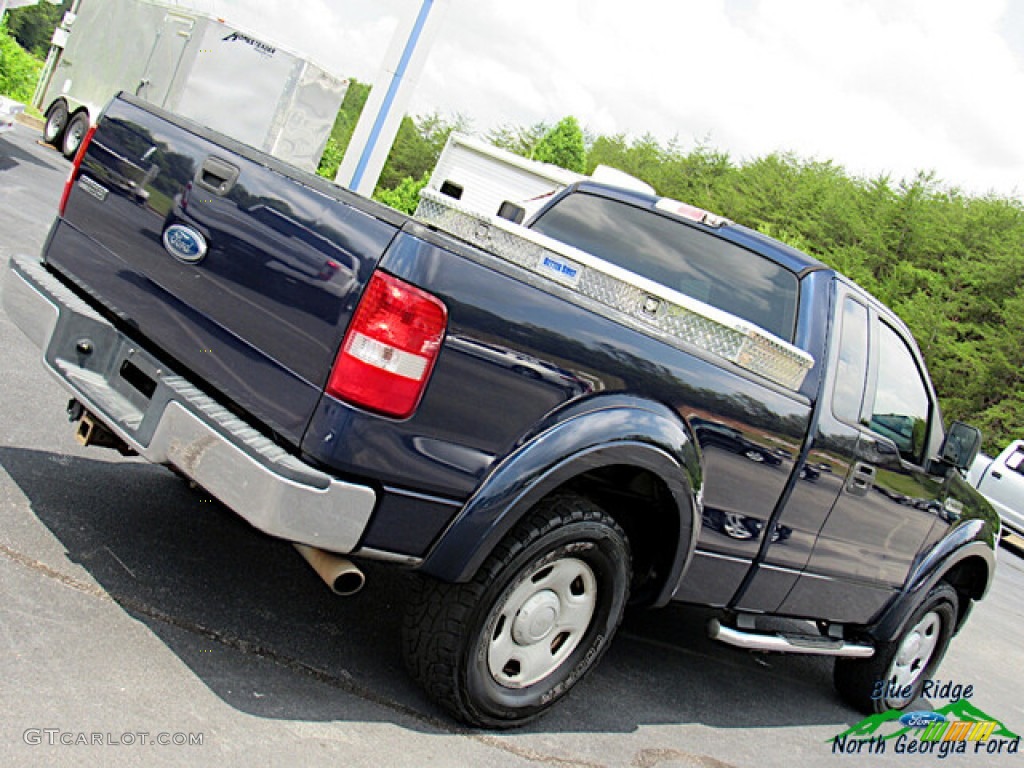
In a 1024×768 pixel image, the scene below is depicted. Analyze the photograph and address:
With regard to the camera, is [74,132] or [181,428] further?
[74,132]

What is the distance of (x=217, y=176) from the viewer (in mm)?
3414

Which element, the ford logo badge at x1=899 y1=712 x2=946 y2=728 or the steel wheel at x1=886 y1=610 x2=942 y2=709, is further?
the ford logo badge at x1=899 y1=712 x2=946 y2=728

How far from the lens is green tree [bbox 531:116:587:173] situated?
3247cm

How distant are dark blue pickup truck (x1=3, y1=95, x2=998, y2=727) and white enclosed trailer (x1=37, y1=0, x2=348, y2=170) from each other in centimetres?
1257

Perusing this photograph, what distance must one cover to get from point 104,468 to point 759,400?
116 inches

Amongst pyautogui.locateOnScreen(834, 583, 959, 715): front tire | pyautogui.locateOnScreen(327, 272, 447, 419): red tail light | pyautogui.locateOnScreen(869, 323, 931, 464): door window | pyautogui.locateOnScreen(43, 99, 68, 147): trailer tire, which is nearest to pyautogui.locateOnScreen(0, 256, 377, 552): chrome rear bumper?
pyautogui.locateOnScreen(327, 272, 447, 419): red tail light

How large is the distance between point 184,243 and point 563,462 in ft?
4.58

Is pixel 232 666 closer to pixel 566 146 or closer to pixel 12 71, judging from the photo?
pixel 12 71

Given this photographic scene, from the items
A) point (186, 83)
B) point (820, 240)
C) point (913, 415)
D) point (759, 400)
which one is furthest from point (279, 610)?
point (820, 240)

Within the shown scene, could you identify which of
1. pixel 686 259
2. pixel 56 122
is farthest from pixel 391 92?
pixel 56 122

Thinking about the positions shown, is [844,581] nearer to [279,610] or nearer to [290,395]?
[279,610]

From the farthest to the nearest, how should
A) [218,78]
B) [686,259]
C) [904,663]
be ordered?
[218,78]
[904,663]
[686,259]

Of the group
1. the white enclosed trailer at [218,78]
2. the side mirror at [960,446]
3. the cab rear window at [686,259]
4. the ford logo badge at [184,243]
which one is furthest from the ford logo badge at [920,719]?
the white enclosed trailer at [218,78]

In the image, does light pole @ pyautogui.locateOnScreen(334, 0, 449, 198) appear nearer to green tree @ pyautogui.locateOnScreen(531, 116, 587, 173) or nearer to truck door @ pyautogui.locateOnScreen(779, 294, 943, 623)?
truck door @ pyautogui.locateOnScreen(779, 294, 943, 623)
